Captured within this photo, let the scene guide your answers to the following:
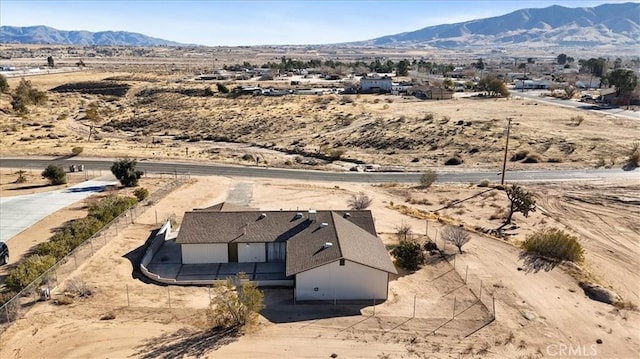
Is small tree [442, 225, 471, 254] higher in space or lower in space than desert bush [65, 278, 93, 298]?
higher

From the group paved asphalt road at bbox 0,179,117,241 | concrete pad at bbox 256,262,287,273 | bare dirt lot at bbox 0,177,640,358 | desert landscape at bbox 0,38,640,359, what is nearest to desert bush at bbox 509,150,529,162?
desert landscape at bbox 0,38,640,359

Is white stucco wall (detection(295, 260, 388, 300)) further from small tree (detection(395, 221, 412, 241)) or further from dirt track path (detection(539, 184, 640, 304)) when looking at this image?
dirt track path (detection(539, 184, 640, 304))

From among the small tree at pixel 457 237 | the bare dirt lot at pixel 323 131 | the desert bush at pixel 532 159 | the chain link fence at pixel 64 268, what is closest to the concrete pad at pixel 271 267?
the chain link fence at pixel 64 268

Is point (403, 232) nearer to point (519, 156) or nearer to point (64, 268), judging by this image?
point (64, 268)

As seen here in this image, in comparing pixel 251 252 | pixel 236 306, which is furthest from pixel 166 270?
pixel 236 306

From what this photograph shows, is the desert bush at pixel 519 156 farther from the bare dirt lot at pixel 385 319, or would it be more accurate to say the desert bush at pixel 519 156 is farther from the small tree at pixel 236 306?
the small tree at pixel 236 306

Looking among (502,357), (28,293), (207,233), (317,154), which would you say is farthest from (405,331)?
(317,154)
